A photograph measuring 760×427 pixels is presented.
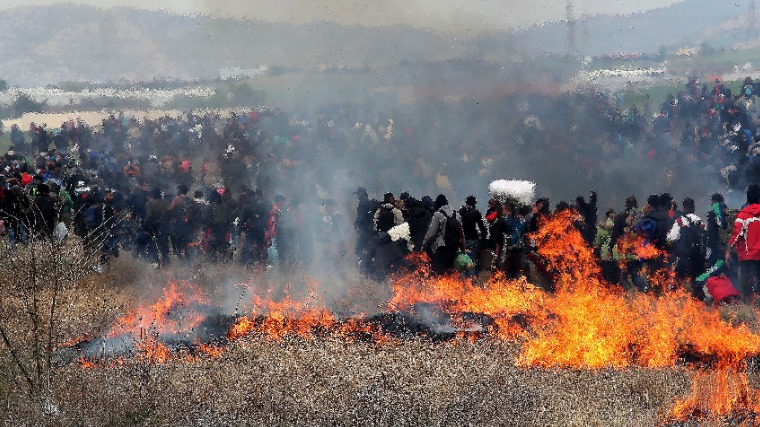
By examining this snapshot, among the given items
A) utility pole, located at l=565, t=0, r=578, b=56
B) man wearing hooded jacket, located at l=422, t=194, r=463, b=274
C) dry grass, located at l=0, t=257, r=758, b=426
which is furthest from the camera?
utility pole, located at l=565, t=0, r=578, b=56

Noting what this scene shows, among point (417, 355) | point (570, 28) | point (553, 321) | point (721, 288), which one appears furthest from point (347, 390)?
point (570, 28)

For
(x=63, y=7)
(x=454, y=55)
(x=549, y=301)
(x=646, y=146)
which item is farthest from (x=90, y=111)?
(x=63, y=7)

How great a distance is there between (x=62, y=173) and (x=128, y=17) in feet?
159

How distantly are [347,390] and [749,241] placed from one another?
6295 millimetres

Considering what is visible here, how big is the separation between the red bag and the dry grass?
2.74m

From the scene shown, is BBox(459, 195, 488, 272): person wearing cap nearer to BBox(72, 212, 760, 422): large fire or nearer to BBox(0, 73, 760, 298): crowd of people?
BBox(0, 73, 760, 298): crowd of people

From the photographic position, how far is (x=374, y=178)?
23.4 m

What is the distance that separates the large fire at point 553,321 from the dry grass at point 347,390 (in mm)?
348

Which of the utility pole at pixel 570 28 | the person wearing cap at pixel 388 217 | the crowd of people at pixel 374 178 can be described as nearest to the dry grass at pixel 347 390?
the crowd of people at pixel 374 178

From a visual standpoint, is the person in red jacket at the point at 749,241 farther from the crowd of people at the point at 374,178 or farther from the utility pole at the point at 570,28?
the utility pole at the point at 570,28

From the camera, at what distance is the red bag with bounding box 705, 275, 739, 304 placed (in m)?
12.7

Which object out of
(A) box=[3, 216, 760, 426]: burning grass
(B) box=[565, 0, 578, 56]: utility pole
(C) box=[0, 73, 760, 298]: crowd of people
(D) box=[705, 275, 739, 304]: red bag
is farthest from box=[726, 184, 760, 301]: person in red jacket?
(B) box=[565, 0, 578, 56]: utility pole

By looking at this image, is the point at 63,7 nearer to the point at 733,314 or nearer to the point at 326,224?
the point at 326,224

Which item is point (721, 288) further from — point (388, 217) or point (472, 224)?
point (388, 217)
